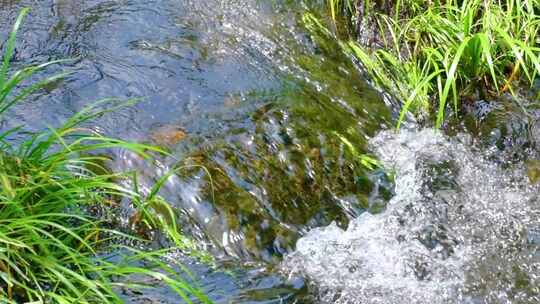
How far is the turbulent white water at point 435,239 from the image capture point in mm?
3088

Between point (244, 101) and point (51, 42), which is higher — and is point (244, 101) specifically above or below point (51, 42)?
below

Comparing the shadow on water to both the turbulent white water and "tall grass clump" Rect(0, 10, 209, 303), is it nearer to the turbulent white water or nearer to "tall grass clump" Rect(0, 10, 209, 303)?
the turbulent white water

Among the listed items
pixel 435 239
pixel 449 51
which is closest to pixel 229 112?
pixel 435 239

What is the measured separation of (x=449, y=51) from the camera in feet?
13.8

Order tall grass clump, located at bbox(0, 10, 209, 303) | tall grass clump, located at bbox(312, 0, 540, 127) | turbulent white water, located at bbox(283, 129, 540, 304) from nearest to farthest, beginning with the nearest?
tall grass clump, located at bbox(0, 10, 209, 303) → turbulent white water, located at bbox(283, 129, 540, 304) → tall grass clump, located at bbox(312, 0, 540, 127)

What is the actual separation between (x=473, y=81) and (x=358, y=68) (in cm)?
73

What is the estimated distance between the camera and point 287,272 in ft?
9.98

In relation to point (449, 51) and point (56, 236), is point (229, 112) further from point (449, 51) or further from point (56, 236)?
point (449, 51)

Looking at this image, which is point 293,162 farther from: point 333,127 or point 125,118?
point 125,118

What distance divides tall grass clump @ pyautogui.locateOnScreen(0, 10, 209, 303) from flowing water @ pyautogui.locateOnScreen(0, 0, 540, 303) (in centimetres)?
18

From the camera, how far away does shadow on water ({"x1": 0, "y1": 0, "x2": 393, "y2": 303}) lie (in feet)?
10.3

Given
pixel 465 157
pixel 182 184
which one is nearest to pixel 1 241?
pixel 182 184

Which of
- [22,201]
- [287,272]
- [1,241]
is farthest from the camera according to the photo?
[287,272]

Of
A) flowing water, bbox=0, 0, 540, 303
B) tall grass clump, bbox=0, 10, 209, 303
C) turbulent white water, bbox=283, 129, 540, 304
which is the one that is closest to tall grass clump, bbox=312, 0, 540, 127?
flowing water, bbox=0, 0, 540, 303
